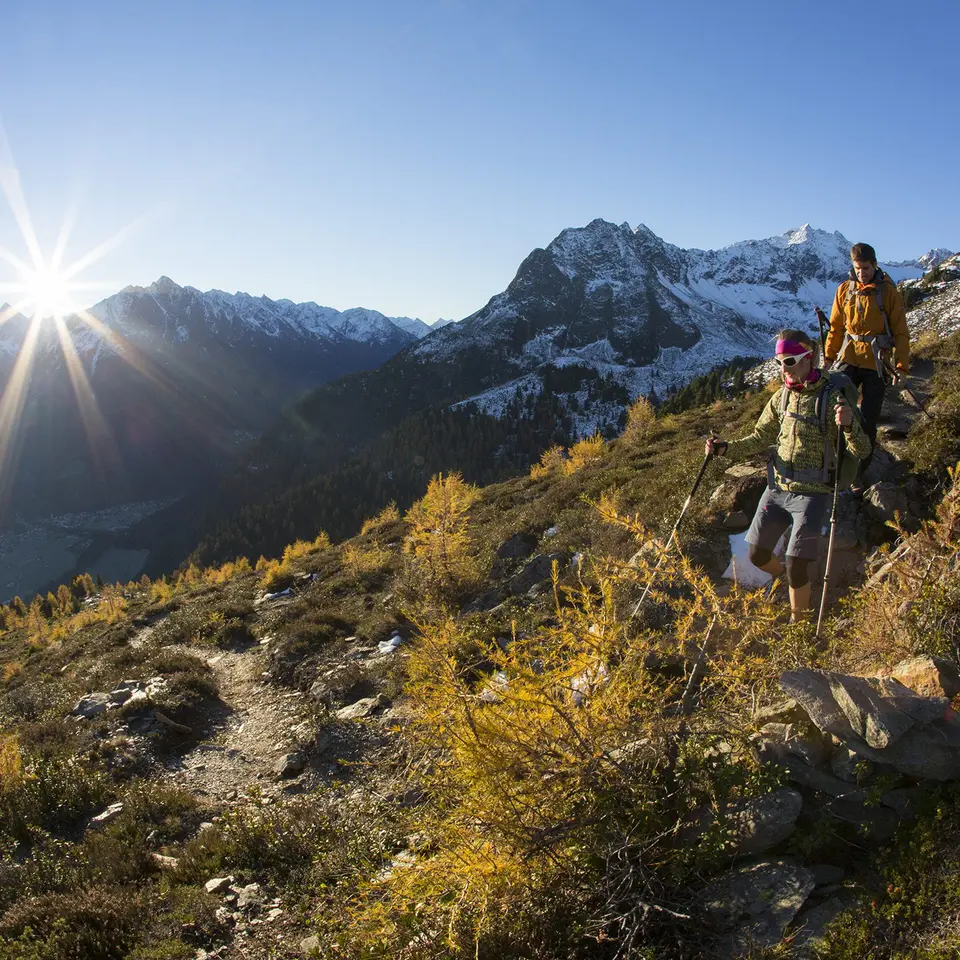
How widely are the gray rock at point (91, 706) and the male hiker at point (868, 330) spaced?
48.7 feet

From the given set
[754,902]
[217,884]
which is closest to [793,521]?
[754,902]

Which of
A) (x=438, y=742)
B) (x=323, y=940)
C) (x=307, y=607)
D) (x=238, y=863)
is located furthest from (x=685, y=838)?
(x=307, y=607)

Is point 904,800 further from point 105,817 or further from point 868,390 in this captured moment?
point 105,817

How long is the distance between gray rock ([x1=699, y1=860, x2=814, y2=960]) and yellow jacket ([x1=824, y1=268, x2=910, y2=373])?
6.04 meters

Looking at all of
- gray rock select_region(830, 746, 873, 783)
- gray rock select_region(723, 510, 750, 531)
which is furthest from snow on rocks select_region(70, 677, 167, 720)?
gray rock select_region(830, 746, 873, 783)

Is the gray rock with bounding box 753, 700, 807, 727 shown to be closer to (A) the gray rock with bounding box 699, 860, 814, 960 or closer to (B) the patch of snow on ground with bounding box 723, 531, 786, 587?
(A) the gray rock with bounding box 699, 860, 814, 960

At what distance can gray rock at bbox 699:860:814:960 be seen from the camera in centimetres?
299

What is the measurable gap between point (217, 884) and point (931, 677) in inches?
270

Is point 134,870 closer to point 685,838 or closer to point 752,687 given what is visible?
point 685,838

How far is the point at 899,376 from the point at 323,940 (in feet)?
27.5

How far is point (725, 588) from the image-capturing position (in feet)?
25.8

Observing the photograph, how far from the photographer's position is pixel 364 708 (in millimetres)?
10297

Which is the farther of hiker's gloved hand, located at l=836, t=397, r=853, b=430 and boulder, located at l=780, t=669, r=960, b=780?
hiker's gloved hand, located at l=836, t=397, r=853, b=430

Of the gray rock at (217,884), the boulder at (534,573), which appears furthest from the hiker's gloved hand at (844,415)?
the boulder at (534,573)
